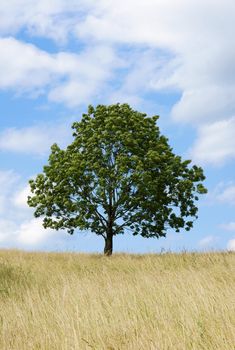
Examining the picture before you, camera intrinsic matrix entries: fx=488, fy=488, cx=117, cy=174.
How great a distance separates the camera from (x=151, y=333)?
7.98m

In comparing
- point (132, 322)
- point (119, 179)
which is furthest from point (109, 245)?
point (132, 322)

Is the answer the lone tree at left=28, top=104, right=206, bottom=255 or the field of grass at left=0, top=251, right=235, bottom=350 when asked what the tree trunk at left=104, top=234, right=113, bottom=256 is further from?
the field of grass at left=0, top=251, right=235, bottom=350

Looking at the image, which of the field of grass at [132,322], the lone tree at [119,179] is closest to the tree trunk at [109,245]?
the lone tree at [119,179]

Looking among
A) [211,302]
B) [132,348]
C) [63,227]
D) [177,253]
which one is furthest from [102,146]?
[132,348]

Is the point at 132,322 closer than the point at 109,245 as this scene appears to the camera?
Yes

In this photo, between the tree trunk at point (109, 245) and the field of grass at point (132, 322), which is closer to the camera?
the field of grass at point (132, 322)

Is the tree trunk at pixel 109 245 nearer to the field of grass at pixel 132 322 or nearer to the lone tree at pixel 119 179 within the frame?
the lone tree at pixel 119 179

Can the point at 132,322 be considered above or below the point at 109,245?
below

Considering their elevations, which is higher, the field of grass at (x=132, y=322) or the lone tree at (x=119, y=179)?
the lone tree at (x=119, y=179)

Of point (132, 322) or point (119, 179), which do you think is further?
point (119, 179)

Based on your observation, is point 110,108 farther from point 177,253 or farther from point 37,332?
point 37,332

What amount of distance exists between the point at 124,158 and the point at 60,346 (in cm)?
2030

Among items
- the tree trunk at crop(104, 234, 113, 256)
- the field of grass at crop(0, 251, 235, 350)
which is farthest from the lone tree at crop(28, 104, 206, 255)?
the field of grass at crop(0, 251, 235, 350)

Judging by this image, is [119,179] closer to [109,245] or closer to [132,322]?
[109,245]
